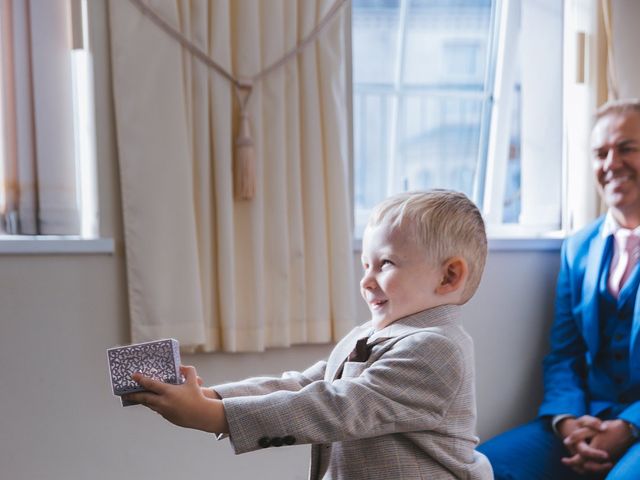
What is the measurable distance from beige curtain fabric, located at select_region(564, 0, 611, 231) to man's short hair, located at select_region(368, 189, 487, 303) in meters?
1.26

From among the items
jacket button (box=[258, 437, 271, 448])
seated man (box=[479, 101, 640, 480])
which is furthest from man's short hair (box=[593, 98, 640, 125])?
jacket button (box=[258, 437, 271, 448])

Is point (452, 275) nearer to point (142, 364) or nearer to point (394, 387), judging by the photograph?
point (394, 387)

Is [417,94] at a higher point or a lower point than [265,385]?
higher

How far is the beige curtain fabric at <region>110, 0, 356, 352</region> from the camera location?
1895 mm

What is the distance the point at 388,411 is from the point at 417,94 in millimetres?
1647

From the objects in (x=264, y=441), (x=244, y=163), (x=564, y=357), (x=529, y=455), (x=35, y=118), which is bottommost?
(x=529, y=455)

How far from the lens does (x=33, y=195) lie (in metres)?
1.92

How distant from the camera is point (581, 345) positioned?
86.3 inches

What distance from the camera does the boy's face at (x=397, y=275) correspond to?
46.5 inches

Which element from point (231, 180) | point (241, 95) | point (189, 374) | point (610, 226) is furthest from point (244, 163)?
point (610, 226)

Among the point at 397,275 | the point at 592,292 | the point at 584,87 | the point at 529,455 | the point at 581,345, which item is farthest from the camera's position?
the point at 584,87

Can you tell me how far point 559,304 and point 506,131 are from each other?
0.68 m

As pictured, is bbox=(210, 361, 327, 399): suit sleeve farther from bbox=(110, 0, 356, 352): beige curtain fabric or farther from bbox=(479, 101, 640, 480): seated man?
bbox=(479, 101, 640, 480): seated man

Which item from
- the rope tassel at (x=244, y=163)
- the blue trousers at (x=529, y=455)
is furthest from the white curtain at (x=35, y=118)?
the blue trousers at (x=529, y=455)
